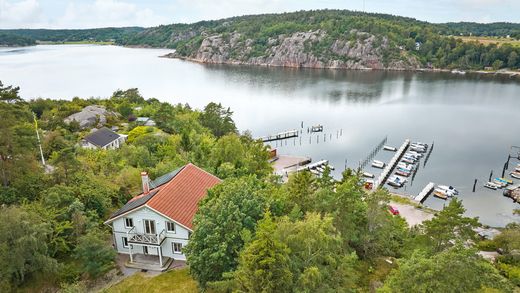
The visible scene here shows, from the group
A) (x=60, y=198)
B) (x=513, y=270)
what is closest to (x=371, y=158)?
(x=513, y=270)

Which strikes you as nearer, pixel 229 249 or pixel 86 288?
pixel 229 249

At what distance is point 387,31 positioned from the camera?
18262cm

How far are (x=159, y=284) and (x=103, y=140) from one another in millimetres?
34915

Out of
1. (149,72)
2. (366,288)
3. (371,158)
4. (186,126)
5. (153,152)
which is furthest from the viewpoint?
(149,72)

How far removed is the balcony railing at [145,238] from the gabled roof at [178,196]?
1411 mm

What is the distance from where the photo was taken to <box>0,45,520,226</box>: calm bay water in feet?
199

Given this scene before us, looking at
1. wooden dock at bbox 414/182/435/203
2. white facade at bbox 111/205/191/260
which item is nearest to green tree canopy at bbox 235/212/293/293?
white facade at bbox 111/205/191/260

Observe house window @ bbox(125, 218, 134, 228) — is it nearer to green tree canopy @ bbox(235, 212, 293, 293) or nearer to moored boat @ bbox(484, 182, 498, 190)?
green tree canopy @ bbox(235, 212, 293, 293)

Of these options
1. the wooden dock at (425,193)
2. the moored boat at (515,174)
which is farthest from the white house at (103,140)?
the moored boat at (515,174)

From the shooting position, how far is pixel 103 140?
51.2 metres

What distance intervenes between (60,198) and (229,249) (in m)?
13.8

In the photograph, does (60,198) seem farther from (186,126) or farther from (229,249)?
(186,126)

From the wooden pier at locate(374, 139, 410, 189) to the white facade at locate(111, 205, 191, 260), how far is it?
1338 inches

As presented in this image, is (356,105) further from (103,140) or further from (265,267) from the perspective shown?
(265,267)
